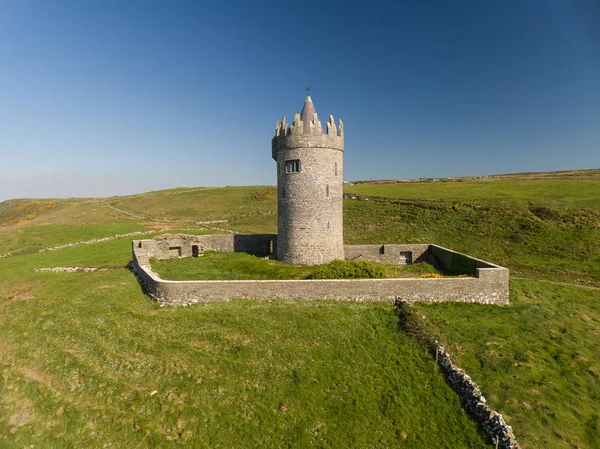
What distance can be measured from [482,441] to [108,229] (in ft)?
165

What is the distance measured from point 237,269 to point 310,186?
8.14 meters

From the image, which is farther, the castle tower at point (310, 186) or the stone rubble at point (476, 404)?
the castle tower at point (310, 186)

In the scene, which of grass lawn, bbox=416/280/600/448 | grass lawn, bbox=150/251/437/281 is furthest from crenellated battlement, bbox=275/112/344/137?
grass lawn, bbox=416/280/600/448

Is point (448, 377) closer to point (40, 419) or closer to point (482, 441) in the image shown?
point (482, 441)

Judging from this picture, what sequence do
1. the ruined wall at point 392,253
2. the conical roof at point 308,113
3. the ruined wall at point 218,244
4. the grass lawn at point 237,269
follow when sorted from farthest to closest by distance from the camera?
the ruined wall at point 218,244, the ruined wall at point 392,253, the conical roof at point 308,113, the grass lawn at point 237,269

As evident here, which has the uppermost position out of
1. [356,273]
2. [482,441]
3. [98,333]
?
[356,273]

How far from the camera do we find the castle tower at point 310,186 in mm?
24359

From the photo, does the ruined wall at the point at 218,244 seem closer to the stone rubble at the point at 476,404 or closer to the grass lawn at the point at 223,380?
the grass lawn at the point at 223,380

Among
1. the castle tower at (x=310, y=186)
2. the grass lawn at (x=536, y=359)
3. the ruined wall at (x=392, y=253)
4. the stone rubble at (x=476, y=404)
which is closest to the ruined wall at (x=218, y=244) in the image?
the castle tower at (x=310, y=186)

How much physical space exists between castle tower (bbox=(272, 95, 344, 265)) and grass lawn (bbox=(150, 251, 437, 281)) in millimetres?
2103

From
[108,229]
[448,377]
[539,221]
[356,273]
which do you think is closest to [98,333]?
[356,273]

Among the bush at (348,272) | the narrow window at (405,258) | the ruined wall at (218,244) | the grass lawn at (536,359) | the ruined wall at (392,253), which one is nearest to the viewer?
the grass lawn at (536,359)

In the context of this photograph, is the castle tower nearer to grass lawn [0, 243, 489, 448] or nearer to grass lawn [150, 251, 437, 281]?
grass lawn [150, 251, 437, 281]

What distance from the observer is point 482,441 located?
10.1 metres
